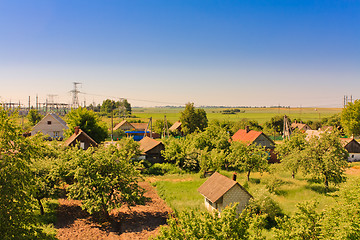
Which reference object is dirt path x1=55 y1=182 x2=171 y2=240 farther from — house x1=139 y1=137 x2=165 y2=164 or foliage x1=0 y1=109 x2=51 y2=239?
house x1=139 y1=137 x2=165 y2=164

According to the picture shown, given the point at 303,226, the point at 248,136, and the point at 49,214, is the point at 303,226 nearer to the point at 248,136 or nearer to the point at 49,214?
the point at 49,214

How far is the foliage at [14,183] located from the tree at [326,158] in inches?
1085

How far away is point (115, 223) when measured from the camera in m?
21.8

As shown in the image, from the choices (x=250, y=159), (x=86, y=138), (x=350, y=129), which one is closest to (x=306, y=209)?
(x=250, y=159)

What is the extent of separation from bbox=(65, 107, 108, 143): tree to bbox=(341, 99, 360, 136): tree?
61.3 m

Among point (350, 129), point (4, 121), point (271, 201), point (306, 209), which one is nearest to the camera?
point (4, 121)

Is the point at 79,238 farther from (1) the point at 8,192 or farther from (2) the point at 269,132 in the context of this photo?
(2) the point at 269,132

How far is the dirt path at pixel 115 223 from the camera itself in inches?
771

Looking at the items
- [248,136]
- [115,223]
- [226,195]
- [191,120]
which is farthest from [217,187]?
[191,120]

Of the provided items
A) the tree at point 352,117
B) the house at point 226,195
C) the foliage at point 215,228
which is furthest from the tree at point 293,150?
the tree at point 352,117

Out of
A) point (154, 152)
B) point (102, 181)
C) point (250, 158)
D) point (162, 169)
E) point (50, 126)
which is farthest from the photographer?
point (50, 126)

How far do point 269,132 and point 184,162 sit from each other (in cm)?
5675

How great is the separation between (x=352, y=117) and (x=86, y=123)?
65.2 meters

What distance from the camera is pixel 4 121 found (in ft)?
37.2
